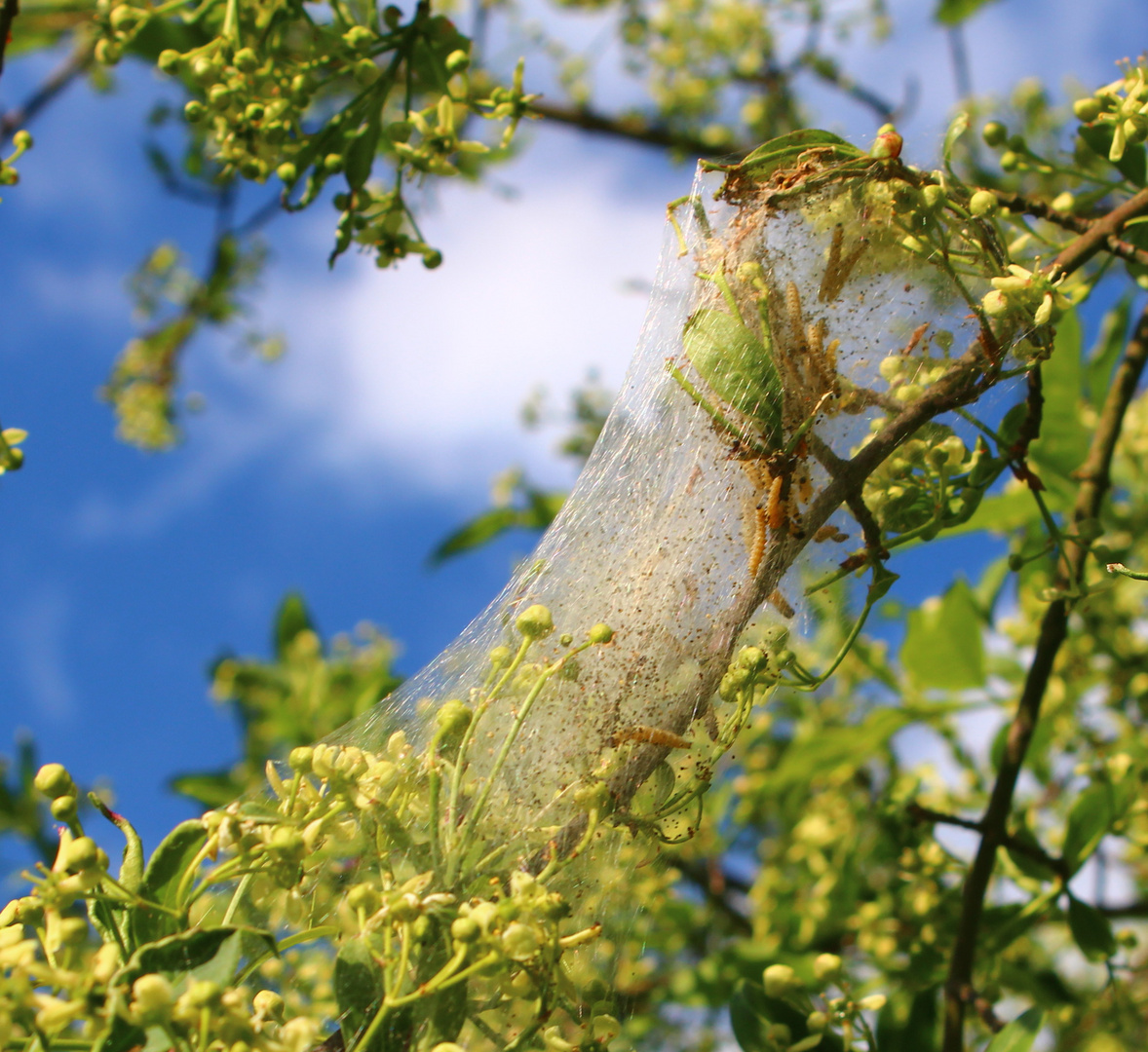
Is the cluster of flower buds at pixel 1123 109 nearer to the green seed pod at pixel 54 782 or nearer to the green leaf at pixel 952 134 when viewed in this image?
the green leaf at pixel 952 134

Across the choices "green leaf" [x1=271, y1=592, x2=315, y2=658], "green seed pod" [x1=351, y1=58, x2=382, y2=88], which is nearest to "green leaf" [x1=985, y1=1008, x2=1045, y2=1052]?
"green seed pod" [x1=351, y1=58, x2=382, y2=88]

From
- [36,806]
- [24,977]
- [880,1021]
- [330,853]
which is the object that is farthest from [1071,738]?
[36,806]

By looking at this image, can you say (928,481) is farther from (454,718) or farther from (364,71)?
(364,71)

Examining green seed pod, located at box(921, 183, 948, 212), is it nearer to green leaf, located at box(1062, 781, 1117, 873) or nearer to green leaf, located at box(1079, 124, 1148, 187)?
green leaf, located at box(1079, 124, 1148, 187)

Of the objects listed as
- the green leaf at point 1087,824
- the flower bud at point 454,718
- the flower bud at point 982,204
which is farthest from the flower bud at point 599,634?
the green leaf at point 1087,824

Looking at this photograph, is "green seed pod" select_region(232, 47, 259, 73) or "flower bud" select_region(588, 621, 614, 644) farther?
"green seed pod" select_region(232, 47, 259, 73)

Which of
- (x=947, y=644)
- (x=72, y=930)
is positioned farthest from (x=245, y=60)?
(x=947, y=644)

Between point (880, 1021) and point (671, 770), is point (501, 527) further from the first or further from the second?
point (671, 770)
